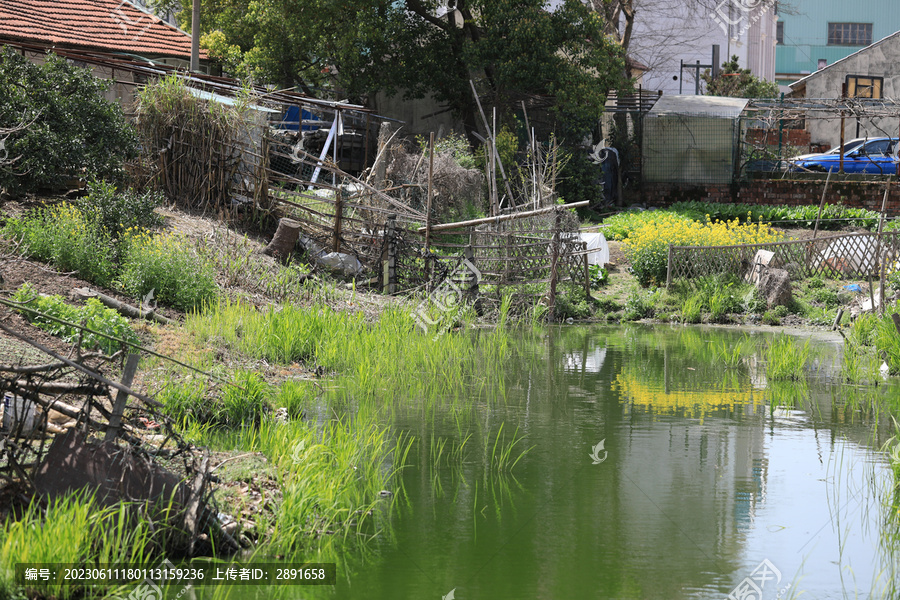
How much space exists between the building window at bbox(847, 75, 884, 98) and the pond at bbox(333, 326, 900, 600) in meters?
28.2

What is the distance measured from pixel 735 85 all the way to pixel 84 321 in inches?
1201

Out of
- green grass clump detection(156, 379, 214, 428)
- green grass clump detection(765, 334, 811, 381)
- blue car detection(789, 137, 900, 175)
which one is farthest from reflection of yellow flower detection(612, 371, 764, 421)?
blue car detection(789, 137, 900, 175)

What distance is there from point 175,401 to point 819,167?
23245 mm

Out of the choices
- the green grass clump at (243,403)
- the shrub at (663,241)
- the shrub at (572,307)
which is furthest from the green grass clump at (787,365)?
the shrub at (663,241)

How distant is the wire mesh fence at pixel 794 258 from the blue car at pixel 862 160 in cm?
926

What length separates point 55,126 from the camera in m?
13.5

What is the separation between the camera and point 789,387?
977cm

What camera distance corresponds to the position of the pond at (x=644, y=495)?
4832 mm

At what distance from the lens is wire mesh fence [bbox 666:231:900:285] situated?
52.1 feet

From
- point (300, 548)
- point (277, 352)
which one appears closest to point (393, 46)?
point (277, 352)

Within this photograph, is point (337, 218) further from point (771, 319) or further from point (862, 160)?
point (862, 160)

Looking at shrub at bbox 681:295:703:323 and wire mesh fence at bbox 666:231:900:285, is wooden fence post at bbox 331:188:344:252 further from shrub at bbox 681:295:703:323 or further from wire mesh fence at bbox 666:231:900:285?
shrub at bbox 681:295:703:323

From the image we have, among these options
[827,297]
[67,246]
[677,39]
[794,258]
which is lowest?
[827,297]

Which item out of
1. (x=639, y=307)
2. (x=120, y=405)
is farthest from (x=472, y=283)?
(x=120, y=405)
